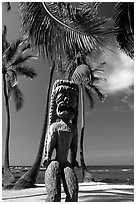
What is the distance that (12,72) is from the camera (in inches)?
607

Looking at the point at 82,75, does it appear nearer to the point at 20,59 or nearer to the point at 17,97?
the point at 20,59

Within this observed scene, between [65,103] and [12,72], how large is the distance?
11.4 m

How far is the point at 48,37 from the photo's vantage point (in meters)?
6.30

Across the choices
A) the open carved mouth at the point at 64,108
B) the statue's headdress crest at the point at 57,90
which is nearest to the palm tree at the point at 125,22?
the statue's headdress crest at the point at 57,90

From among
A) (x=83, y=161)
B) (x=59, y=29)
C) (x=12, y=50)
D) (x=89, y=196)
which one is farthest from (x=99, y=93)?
(x=59, y=29)

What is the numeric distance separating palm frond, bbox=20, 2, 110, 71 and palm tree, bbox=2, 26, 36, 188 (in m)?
8.05

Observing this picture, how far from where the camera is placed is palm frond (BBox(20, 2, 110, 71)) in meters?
5.33

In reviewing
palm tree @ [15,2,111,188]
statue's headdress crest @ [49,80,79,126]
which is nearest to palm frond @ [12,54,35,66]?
palm tree @ [15,2,111,188]

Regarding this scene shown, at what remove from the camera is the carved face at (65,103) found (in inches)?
181

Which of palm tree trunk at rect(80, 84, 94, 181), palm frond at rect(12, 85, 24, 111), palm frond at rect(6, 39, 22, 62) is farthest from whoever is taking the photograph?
palm tree trunk at rect(80, 84, 94, 181)

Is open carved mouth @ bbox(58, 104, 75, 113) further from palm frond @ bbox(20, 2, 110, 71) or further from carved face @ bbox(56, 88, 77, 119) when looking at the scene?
palm frond @ bbox(20, 2, 110, 71)

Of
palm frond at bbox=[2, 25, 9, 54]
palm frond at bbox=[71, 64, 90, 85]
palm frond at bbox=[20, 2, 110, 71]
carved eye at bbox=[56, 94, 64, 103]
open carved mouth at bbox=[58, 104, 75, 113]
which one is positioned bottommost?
open carved mouth at bbox=[58, 104, 75, 113]

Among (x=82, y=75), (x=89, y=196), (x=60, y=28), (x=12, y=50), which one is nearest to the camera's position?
(x=60, y=28)

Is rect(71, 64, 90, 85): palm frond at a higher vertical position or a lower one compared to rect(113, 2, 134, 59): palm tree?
lower
